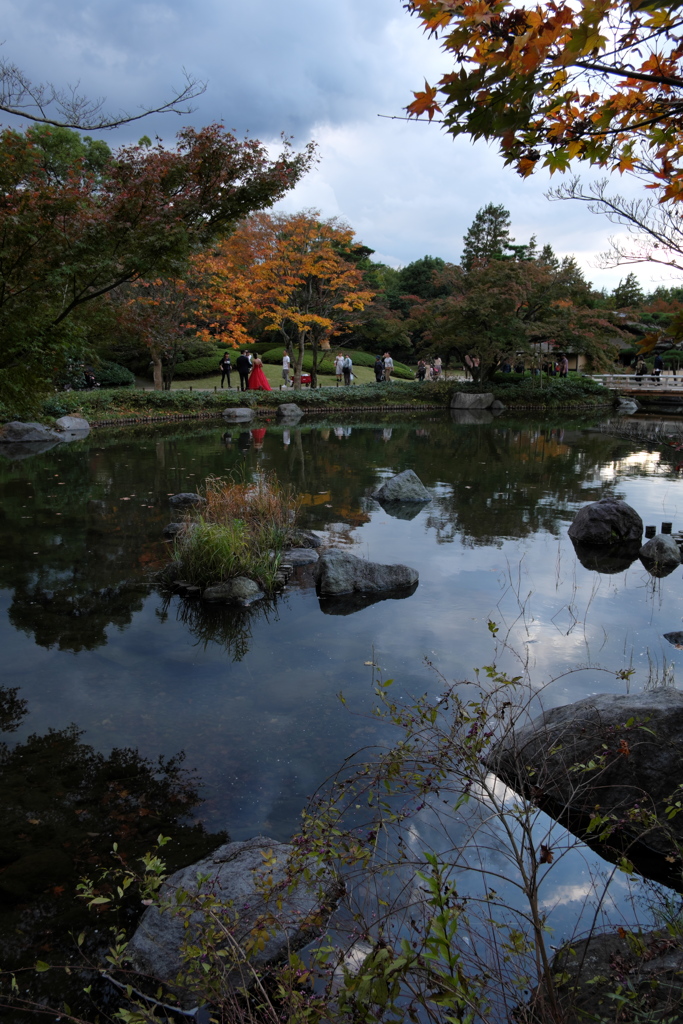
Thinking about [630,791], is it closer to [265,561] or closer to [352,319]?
[265,561]

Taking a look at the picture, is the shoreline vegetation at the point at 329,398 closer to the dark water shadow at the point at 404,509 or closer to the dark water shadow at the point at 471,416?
the dark water shadow at the point at 471,416

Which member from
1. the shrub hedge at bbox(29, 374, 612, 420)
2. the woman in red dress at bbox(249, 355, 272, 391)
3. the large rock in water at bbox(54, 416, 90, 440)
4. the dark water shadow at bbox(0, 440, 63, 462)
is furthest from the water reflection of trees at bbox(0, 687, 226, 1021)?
the woman in red dress at bbox(249, 355, 272, 391)

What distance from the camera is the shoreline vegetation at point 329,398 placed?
23.1 metres

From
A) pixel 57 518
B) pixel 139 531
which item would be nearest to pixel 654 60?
pixel 139 531

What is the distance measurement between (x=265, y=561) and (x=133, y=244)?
3.36 meters

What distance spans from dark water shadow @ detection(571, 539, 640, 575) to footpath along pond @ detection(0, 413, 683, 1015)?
0.19 m

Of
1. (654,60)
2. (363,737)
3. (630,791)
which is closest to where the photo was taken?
(654,60)

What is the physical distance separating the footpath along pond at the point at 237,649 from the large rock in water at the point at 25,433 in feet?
22.8

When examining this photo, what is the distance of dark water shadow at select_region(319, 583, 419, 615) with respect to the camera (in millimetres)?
6902

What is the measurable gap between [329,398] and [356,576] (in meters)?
21.7

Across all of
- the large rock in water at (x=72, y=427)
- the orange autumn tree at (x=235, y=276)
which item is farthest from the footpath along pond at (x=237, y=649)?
the orange autumn tree at (x=235, y=276)

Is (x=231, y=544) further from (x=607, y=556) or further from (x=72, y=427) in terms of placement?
(x=72, y=427)

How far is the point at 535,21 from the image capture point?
2.65 metres

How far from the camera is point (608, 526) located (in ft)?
29.5
